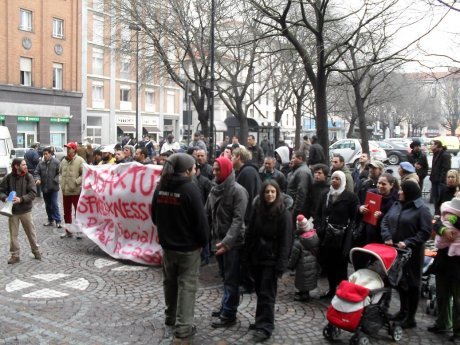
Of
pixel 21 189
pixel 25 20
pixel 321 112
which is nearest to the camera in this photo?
pixel 21 189

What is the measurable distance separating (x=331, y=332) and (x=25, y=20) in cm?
3760

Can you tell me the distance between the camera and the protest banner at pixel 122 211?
8133mm

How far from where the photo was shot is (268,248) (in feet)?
16.8

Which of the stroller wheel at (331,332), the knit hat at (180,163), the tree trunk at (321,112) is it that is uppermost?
the tree trunk at (321,112)

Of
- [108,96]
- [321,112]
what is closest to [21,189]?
[321,112]

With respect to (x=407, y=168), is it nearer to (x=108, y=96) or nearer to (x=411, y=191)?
(x=411, y=191)

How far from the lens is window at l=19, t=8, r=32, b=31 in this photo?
36594 mm

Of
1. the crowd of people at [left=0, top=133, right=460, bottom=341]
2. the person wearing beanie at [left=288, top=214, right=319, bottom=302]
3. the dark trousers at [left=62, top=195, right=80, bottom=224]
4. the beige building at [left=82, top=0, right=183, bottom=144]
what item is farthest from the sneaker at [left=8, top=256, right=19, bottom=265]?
the beige building at [left=82, top=0, right=183, bottom=144]

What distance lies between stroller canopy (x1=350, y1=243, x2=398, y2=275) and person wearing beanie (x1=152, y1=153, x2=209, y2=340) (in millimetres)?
1670

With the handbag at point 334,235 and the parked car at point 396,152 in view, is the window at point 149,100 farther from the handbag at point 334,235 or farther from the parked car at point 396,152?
the handbag at point 334,235

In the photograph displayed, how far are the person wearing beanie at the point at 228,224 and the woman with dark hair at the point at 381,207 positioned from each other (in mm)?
1596

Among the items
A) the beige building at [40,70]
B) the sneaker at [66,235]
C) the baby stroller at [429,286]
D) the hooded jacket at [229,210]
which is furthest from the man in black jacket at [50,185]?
the beige building at [40,70]

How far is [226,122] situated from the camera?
98.4ft

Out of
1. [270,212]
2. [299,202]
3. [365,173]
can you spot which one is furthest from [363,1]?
[270,212]
